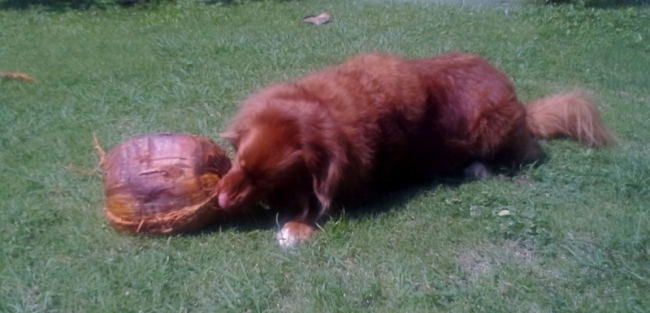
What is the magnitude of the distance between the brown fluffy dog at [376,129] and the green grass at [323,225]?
18 centimetres

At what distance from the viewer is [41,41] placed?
9.71m

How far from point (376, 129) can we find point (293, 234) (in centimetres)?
81

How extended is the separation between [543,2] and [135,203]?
9.38 meters

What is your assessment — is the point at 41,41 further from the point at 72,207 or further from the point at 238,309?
the point at 238,309

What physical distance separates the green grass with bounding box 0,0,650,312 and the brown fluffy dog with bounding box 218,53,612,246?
0.18 meters

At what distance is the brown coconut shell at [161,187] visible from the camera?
4.52m

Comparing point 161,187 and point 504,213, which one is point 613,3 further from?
point 161,187

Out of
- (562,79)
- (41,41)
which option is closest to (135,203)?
(562,79)

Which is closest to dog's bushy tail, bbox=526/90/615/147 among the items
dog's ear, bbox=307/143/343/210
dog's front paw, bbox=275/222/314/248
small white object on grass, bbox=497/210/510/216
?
small white object on grass, bbox=497/210/510/216

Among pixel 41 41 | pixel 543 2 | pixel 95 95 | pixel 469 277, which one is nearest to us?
pixel 469 277

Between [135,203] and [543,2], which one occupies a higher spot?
[135,203]

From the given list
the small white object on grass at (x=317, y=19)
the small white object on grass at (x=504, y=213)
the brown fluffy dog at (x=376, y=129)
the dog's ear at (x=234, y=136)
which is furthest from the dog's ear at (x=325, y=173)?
the small white object on grass at (x=317, y=19)

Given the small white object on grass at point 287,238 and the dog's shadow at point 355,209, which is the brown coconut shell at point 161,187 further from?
the small white object on grass at point 287,238

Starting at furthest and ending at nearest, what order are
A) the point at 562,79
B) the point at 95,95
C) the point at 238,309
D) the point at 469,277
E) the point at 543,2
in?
the point at 543,2
the point at 562,79
the point at 95,95
the point at 469,277
the point at 238,309
